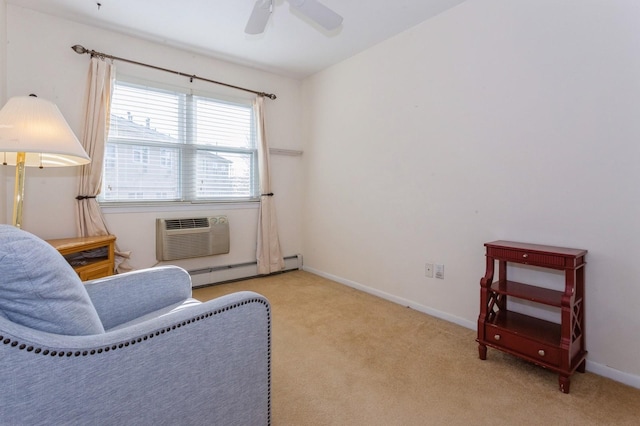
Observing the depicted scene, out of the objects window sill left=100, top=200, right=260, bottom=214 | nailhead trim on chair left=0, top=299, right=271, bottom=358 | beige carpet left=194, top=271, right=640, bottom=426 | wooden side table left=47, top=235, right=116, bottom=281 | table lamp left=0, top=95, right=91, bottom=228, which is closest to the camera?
nailhead trim on chair left=0, top=299, right=271, bottom=358

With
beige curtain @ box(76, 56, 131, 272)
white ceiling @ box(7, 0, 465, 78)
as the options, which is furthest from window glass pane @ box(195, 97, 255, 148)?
beige curtain @ box(76, 56, 131, 272)

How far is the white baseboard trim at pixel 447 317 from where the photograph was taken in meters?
1.71

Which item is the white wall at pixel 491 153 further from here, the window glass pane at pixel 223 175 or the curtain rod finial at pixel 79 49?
the curtain rod finial at pixel 79 49

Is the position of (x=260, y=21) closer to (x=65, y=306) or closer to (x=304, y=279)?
(x=65, y=306)

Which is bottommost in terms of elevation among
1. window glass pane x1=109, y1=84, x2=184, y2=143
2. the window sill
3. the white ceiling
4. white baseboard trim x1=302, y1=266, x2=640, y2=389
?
white baseboard trim x1=302, y1=266, x2=640, y2=389

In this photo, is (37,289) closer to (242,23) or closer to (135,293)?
(135,293)

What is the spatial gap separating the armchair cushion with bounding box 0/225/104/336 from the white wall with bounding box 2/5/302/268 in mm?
2231

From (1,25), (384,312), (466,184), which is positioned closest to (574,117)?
(466,184)

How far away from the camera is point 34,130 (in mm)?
1624

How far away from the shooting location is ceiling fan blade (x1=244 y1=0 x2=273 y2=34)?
1.77m

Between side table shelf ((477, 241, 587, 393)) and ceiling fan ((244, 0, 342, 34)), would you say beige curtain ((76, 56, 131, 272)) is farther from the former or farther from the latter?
side table shelf ((477, 241, 587, 393))

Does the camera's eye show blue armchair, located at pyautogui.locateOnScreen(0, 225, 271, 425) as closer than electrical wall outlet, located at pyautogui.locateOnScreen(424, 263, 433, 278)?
Yes

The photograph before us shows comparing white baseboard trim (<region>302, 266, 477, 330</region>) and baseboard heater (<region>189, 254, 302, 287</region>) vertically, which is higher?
baseboard heater (<region>189, 254, 302, 287</region>)

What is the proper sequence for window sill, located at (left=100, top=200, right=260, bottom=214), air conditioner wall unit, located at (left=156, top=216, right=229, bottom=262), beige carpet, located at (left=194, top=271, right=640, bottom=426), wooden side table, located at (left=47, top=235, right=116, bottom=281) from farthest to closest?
1. air conditioner wall unit, located at (left=156, top=216, right=229, bottom=262)
2. window sill, located at (left=100, top=200, right=260, bottom=214)
3. wooden side table, located at (left=47, top=235, right=116, bottom=281)
4. beige carpet, located at (left=194, top=271, right=640, bottom=426)
